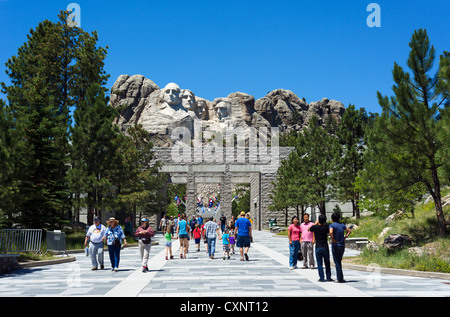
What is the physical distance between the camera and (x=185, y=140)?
4363 inches

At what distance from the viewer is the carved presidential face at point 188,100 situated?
113562 mm

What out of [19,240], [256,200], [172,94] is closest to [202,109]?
[172,94]

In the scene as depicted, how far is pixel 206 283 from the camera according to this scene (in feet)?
34.5

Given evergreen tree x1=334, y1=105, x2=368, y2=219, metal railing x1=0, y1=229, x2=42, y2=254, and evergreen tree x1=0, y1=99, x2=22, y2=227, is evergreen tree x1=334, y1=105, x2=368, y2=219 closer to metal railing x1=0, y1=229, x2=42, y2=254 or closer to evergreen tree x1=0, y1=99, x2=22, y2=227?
metal railing x1=0, y1=229, x2=42, y2=254

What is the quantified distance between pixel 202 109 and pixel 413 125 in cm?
10420

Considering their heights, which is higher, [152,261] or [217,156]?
[217,156]

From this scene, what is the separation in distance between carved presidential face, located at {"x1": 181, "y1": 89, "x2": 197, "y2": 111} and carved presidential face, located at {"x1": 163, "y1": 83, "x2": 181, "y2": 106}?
148 centimetres

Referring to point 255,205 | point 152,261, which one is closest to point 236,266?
point 152,261

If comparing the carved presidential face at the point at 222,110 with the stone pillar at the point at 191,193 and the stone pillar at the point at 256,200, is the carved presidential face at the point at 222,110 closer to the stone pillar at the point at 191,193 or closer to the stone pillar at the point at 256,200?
the stone pillar at the point at 256,200

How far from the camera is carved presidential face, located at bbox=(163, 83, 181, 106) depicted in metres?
110

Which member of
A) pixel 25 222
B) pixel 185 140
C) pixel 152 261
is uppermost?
pixel 185 140

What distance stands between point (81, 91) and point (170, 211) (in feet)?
190

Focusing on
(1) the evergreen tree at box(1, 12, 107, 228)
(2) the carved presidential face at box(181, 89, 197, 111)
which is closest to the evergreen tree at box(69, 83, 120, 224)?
(1) the evergreen tree at box(1, 12, 107, 228)

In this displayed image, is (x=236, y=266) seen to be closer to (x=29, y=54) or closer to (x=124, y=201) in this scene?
(x=124, y=201)
